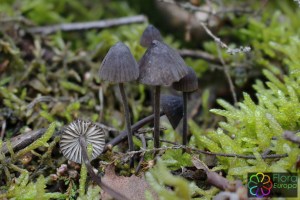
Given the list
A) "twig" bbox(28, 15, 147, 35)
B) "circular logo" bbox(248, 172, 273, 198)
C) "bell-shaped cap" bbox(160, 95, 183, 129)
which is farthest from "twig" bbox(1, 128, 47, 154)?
"twig" bbox(28, 15, 147, 35)

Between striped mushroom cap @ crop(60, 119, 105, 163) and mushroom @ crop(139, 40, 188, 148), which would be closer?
mushroom @ crop(139, 40, 188, 148)

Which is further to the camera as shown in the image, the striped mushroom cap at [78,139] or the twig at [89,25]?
the twig at [89,25]

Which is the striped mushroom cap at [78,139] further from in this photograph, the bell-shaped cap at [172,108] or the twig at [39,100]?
the twig at [39,100]

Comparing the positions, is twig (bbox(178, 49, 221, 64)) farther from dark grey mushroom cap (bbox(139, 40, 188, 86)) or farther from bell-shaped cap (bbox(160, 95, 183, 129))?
dark grey mushroom cap (bbox(139, 40, 188, 86))

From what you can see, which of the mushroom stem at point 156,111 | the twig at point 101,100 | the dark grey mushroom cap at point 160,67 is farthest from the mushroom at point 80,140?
the twig at point 101,100

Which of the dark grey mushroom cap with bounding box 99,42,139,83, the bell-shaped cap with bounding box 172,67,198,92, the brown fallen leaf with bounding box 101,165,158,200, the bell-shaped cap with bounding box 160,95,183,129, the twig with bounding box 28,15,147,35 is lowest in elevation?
the brown fallen leaf with bounding box 101,165,158,200

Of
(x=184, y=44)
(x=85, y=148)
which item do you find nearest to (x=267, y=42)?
(x=184, y=44)

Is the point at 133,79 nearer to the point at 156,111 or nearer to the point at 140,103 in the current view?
the point at 156,111
